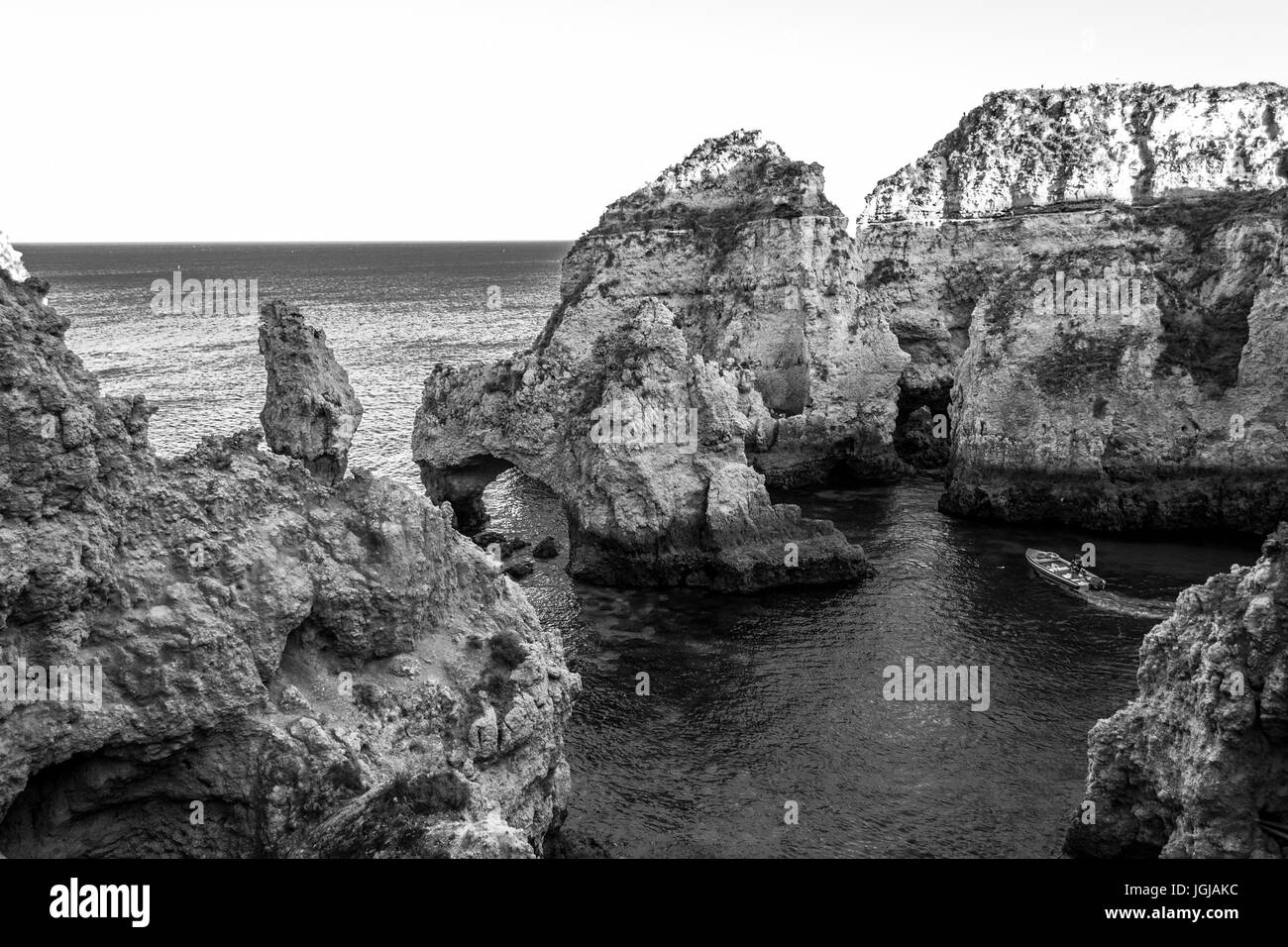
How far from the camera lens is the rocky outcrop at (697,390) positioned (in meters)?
47.4

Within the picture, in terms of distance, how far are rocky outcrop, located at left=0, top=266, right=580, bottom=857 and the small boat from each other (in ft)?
103

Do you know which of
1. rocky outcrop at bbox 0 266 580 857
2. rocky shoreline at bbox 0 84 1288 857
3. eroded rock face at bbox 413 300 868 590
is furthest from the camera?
eroded rock face at bbox 413 300 868 590

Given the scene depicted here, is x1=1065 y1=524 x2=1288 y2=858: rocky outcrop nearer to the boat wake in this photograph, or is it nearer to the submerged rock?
the boat wake

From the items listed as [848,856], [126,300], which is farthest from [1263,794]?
[126,300]

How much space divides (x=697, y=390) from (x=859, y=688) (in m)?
17.0

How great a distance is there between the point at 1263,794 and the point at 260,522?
66.4 ft

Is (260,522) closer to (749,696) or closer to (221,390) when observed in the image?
(749,696)

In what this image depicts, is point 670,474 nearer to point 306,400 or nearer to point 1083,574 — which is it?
point 1083,574

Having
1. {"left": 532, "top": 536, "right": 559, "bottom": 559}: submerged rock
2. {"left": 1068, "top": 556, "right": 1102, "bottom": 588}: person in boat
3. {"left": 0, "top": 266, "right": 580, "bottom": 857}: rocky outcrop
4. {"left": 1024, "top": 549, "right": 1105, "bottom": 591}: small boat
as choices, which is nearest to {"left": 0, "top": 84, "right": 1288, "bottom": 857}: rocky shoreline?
{"left": 0, "top": 266, "right": 580, "bottom": 857}: rocky outcrop

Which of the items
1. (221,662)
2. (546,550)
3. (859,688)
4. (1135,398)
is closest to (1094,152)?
(1135,398)

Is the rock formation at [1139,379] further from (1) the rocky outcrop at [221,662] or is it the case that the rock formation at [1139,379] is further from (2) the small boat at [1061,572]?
(1) the rocky outcrop at [221,662]

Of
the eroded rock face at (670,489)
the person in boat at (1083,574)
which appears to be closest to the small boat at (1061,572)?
the person in boat at (1083,574)

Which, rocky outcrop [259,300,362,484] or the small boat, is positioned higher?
rocky outcrop [259,300,362,484]

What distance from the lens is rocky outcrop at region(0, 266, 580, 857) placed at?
1622 cm
